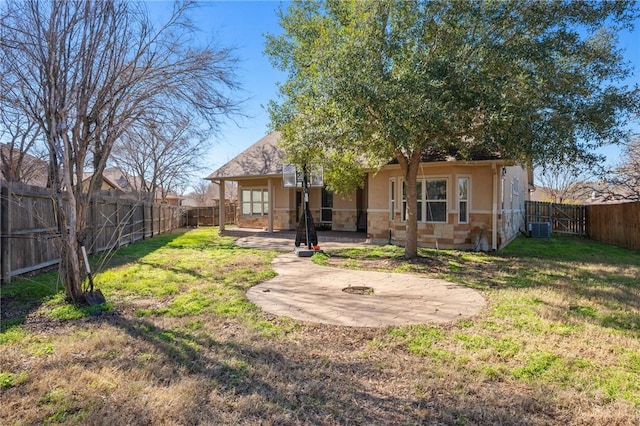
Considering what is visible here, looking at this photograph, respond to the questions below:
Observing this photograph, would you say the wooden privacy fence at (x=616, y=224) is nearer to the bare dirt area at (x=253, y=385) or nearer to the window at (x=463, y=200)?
the window at (x=463, y=200)

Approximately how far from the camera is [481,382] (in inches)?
132

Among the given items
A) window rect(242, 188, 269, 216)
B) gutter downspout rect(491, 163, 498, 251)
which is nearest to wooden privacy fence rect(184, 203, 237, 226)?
window rect(242, 188, 269, 216)

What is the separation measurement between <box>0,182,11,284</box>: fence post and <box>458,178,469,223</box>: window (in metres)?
11.0

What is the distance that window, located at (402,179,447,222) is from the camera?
1195 cm

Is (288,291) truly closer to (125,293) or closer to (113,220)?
(125,293)

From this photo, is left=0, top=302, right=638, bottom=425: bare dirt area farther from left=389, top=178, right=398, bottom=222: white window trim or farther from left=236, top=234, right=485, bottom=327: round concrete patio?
left=389, top=178, right=398, bottom=222: white window trim

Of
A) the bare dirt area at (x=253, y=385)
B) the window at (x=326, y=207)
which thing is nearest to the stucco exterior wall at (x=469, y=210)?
the window at (x=326, y=207)

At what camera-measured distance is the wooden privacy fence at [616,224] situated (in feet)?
43.2

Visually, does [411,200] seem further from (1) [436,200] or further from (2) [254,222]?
(2) [254,222]

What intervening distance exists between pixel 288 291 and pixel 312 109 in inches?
175

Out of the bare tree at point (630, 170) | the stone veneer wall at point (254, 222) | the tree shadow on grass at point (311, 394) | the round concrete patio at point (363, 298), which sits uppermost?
the bare tree at point (630, 170)

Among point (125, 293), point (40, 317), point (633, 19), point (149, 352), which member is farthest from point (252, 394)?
point (633, 19)

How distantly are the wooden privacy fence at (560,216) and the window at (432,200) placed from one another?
10490 millimetres

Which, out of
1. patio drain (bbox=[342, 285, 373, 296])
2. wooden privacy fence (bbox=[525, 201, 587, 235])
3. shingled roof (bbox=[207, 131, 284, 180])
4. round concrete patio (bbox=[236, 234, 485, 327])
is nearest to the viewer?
round concrete patio (bbox=[236, 234, 485, 327])
